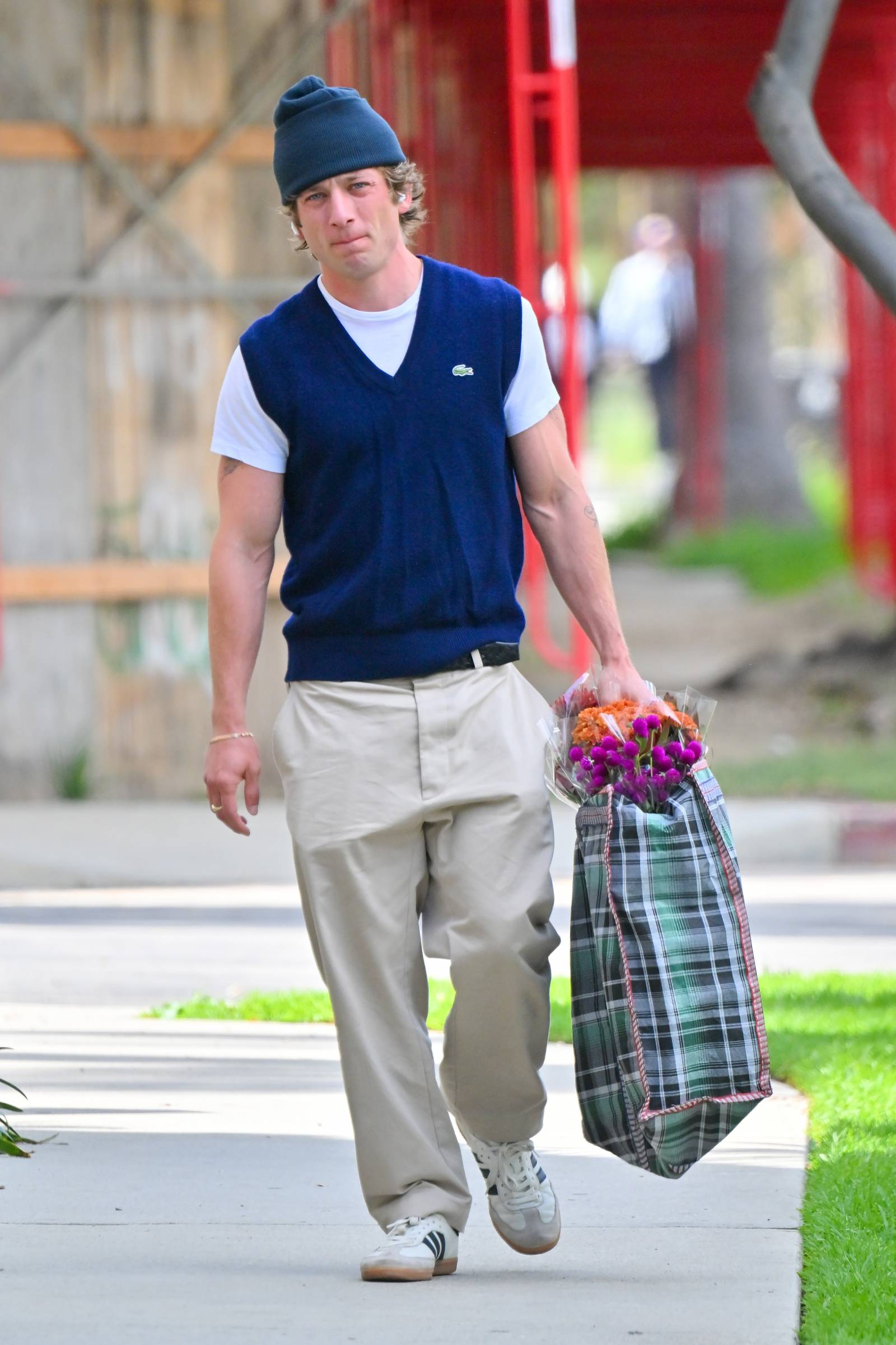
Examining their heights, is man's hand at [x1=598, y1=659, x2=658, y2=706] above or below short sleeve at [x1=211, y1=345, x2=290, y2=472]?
below

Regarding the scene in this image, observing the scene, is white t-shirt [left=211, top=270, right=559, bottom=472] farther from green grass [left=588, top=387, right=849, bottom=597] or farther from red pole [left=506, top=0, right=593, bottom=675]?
green grass [left=588, top=387, right=849, bottom=597]

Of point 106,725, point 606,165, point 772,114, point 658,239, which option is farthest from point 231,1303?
point 658,239

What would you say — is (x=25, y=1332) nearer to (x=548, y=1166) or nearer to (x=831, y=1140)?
(x=548, y=1166)

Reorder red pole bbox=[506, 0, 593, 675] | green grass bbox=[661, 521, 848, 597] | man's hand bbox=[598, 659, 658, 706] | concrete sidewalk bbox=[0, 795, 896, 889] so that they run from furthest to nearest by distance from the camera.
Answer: green grass bbox=[661, 521, 848, 597] → red pole bbox=[506, 0, 593, 675] → concrete sidewalk bbox=[0, 795, 896, 889] → man's hand bbox=[598, 659, 658, 706]

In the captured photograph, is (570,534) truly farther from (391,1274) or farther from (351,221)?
(391,1274)

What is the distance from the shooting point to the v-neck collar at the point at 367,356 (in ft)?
12.3

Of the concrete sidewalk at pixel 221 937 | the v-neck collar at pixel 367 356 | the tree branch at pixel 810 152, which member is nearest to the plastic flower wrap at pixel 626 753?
the v-neck collar at pixel 367 356

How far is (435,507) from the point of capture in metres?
3.75

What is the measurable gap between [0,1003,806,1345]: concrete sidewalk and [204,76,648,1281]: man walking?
178mm

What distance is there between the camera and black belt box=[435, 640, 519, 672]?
3.80 metres

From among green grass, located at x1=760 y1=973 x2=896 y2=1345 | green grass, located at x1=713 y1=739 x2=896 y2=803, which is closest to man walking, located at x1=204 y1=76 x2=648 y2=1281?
green grass, located at x1=760 y1=973 x2=896 y2=1345

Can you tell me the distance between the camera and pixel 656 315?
49594mm

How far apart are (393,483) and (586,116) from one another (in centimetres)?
1434

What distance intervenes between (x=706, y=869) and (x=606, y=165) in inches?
713
